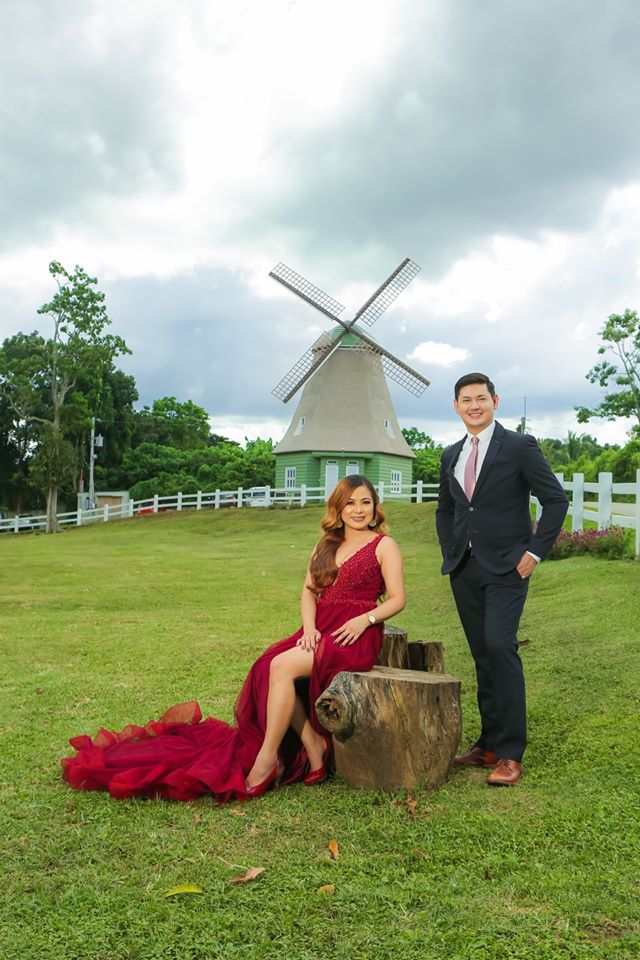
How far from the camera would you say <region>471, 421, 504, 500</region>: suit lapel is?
4.29 m

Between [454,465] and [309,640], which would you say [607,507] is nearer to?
[454,465]

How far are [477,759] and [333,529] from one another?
4.66ft

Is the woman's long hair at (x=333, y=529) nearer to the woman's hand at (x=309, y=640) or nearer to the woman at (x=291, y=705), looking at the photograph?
the woman at (x=291, y=705)

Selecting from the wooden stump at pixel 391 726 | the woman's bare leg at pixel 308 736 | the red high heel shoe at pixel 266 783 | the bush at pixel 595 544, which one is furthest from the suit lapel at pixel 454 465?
the bush at pixel 595 544

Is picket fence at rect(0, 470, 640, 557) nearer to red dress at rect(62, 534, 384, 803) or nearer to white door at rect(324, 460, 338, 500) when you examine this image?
white door at rect(324, 460, 338, 500)

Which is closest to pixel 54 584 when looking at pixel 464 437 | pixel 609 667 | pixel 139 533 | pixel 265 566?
pixel 265 566

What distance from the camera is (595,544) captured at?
13.3 metres

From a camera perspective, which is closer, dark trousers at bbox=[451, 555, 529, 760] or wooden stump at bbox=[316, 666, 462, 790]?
wooden stump at bbox=[316, 666, 462, 790]

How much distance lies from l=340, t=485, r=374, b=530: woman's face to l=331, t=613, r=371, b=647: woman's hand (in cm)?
53

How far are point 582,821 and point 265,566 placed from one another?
47.5 ft

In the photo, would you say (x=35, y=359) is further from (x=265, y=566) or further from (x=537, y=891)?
(x=537, y=891)

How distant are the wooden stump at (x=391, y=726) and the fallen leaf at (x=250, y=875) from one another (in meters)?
0.88

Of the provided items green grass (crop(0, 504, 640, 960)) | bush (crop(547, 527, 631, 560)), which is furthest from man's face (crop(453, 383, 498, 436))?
bush (crop(547, 527, 631, 560))

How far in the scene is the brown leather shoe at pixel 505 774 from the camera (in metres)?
4.02
